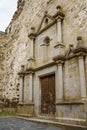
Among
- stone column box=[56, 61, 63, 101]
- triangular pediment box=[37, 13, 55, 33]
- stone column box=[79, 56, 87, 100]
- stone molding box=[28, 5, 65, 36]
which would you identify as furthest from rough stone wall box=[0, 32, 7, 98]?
stone column box=[79, 56, 87, 100]

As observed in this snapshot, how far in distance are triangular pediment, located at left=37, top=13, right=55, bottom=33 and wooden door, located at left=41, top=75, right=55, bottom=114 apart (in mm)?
2148

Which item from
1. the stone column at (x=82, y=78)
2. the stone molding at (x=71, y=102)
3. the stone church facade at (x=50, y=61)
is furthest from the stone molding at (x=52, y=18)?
the stone molding at (x=71, y=102)

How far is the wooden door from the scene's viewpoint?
662 centimetres

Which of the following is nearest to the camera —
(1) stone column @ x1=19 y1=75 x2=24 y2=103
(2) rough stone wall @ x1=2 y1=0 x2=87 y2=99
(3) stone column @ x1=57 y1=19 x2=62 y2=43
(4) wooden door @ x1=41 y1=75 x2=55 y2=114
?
(2) rough stone wall @ x1=2 y1=0 x2=87 y2=99

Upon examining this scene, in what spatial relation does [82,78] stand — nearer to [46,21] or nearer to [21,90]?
[46,21]

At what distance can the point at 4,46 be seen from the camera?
1159cm

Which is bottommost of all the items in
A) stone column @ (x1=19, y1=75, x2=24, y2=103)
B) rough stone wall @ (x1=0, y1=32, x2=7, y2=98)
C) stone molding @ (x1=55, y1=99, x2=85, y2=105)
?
stone molding @ (x1=55, y1=99, x2=85, y2=105)

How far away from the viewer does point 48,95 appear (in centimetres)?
689

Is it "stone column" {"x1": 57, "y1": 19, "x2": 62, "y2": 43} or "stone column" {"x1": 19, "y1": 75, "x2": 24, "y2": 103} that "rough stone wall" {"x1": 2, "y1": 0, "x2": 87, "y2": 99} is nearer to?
"stone column" {"x1": 57, "y1": 19, "x2": 62, "y2": 43}

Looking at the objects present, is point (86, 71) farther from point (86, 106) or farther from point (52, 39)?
point (52, 39)

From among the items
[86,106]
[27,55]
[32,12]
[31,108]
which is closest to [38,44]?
[27,55]

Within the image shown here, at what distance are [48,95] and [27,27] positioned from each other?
4.03m

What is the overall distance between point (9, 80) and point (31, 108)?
304 centimetres

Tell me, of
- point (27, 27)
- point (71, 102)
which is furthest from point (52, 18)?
point (71, 102)
